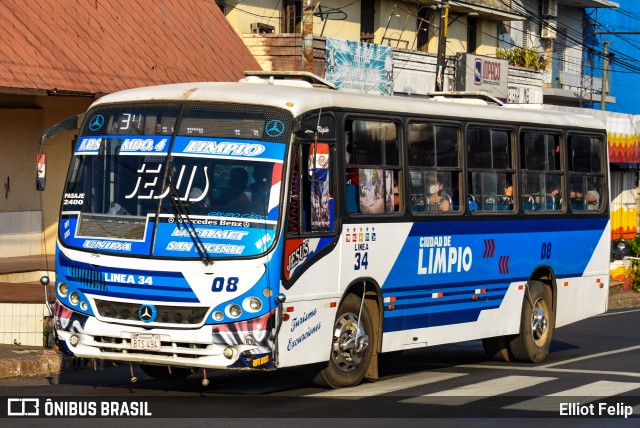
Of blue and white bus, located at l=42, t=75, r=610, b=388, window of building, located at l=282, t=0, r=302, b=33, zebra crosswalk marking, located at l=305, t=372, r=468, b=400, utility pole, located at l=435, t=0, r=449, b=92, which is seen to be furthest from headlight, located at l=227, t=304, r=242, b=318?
window of building, located at l=282, t=0, r=302, b=33

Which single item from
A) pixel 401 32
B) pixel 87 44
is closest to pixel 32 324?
pixel 87 44

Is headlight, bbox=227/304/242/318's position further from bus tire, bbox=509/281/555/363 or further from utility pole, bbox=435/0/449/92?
utility pole, bbox=435/0/449/92

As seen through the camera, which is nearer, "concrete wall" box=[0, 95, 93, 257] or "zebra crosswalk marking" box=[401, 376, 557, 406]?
"zebra crosswalk marking" box=[401, 376, 557, 406]

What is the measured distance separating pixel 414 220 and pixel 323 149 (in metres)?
1.99

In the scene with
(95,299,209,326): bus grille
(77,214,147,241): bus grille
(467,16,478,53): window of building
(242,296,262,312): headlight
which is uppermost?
(467,16,478,53): window of building

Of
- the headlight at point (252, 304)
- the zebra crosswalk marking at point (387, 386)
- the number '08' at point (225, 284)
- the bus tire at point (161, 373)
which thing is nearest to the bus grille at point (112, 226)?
the number '08' at point (225, 284)

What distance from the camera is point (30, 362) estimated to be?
44.7ft

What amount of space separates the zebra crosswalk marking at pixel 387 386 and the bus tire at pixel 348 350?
12 centimetres

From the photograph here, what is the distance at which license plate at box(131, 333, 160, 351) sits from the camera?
35.5ft

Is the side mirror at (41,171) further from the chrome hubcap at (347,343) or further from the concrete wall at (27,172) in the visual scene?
the concrete wall at (27,172)

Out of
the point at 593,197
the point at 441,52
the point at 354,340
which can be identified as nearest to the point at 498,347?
the point at 593,197

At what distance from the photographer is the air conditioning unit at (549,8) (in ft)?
146

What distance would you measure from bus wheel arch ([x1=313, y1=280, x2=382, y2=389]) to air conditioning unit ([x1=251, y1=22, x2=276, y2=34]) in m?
17.7

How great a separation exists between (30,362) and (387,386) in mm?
3957
